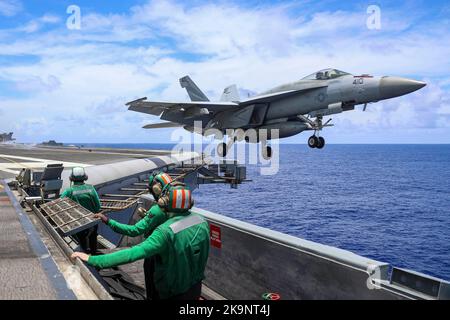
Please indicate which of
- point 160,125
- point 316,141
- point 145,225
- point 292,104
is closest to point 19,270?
point 145,225

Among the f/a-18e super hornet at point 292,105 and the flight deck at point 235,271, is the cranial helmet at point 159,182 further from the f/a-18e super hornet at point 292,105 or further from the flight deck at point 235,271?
the f/a-18e super hornet at point 292,105

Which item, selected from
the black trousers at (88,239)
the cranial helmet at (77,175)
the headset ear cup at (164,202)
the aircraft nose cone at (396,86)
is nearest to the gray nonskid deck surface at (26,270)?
the black trousers at (88,239)

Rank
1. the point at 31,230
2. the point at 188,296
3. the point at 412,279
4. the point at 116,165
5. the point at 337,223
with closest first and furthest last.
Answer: the point at 412,279, the point at 188,296, the point at 31,230, the point at 116,165, the point at 337,223

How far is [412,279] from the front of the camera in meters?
3.89

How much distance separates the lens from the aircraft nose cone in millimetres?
16625

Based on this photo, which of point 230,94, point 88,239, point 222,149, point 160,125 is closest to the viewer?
point 88,239

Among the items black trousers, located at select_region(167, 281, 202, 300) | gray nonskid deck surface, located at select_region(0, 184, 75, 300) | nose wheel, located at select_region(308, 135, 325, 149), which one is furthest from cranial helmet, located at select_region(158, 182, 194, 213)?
nose wheel, located at select_region(308, 135, 325, 149)

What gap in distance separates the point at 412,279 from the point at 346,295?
32.5 inches

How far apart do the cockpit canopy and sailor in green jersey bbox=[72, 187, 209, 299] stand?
17389mm

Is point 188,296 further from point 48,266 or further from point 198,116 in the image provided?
point 198,116

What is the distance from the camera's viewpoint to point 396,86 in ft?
55.9

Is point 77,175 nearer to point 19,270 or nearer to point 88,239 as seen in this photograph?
point 88,239

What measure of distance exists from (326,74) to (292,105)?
8.51ft
